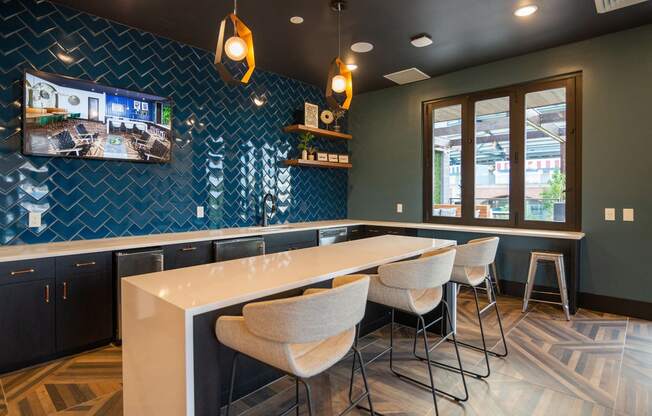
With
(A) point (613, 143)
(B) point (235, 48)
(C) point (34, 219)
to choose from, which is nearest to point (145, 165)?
(C) point (34, 219)

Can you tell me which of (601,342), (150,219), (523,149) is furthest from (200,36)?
→ (601,342)

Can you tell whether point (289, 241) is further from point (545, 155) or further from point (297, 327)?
point (545, 155)

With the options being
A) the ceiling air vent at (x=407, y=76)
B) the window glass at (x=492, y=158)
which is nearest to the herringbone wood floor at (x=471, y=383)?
the window glass at (x=492, y=158)

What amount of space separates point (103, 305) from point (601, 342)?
4.00 meters

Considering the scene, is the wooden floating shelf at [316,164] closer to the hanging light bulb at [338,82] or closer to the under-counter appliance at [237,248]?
the under-counter appliance at [237,248]

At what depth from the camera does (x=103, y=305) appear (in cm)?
287

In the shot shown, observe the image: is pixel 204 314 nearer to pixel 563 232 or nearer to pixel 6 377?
pixel 6 377

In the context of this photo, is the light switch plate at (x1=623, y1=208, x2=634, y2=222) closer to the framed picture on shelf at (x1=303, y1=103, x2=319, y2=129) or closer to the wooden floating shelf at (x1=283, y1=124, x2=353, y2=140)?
the wooden floating shelf at (x1=283, y1=124, x2=353, y2=140)

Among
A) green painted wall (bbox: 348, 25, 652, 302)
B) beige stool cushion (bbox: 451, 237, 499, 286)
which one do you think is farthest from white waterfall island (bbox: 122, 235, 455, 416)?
green painted wall (bbox: 348, 25, 652, 302)

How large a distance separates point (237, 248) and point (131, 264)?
38.6 inches

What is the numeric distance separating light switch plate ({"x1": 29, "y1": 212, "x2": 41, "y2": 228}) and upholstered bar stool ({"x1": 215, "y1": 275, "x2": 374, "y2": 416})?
93.1 inches

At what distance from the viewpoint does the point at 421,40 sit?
378 cm

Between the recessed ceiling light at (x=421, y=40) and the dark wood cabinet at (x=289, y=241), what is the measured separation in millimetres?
2388

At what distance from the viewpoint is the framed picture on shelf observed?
195 inches
